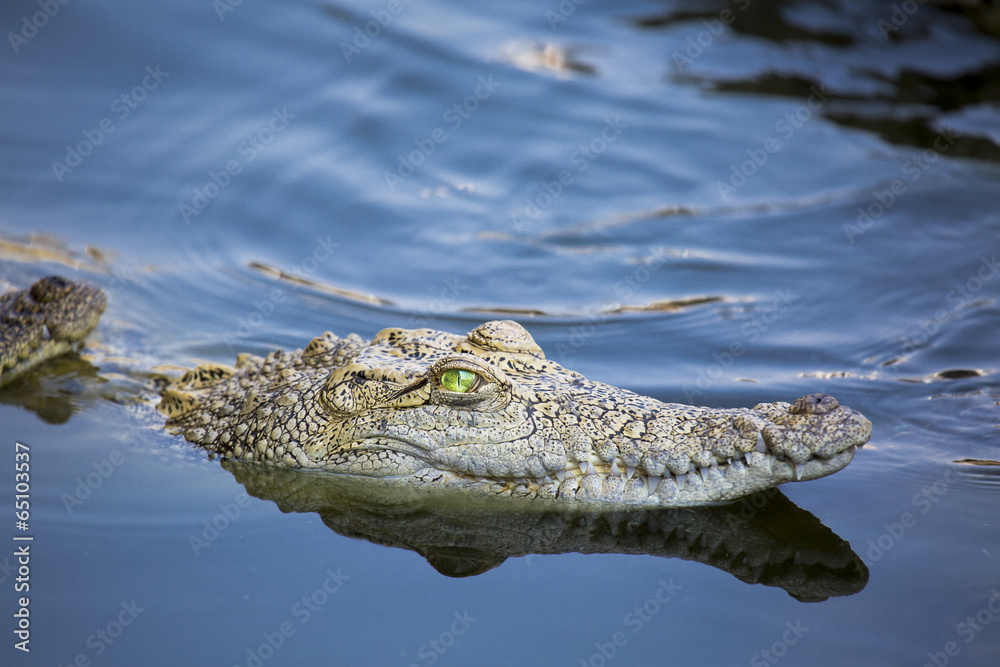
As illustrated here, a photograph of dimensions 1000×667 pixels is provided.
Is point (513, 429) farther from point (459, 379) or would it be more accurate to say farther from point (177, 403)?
point (177, 403)

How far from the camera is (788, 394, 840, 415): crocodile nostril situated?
436 cm

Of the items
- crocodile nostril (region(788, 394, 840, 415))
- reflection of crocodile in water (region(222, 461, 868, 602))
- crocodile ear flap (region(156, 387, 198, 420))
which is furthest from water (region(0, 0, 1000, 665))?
crocodile nostril (region(788, 394, 840, 415))

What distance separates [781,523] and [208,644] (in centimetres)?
295

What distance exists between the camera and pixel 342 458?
5.00 metres

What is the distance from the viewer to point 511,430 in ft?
15.5

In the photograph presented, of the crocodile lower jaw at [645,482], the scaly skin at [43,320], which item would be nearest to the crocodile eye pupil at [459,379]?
the crocodile lower jaw at [645,482]

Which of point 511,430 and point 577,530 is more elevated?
point 511,430

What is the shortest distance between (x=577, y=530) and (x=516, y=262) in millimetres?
4504

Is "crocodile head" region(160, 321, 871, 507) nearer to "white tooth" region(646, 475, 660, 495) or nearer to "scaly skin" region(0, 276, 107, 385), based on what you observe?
"white tooth" region(646, 475, 660, 495)

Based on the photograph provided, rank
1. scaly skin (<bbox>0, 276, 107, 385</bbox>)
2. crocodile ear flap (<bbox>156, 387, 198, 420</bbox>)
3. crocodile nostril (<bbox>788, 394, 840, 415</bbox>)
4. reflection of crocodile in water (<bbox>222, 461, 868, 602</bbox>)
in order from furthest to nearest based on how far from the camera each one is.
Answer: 1. scaly skin (<bbox>0, 276, 107, 385</bbox>)
2. crocodile ear flap (<bbox>156, 387, 198, 420</bbox>)
3. reflection of crocodile in water (<bbox>222, 461, 868, 602</bbox>)
4. crocodile nostril (<bbox>788, 394, 840, 415</bbox>)

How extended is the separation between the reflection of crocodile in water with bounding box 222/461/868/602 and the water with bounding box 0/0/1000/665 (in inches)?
3.9

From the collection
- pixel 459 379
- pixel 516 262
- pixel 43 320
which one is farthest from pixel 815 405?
pixel 43 320

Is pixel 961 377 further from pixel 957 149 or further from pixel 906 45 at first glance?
pixel 906 45

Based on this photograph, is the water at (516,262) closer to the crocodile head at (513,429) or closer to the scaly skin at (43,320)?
the scaly skin at (43,320)
